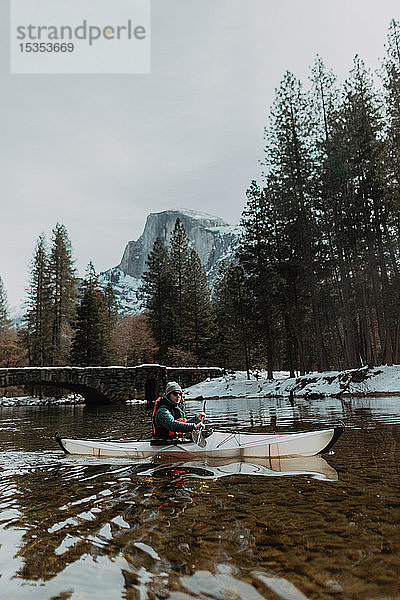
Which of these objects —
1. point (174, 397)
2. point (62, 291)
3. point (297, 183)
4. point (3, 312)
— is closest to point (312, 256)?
point (297, 183)

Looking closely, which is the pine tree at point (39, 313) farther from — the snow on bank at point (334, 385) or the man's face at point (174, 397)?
the man's face at point (174, 397)

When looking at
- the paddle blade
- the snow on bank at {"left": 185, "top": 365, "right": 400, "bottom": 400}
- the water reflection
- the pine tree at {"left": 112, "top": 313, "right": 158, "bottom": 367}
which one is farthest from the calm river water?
the pine tree at {"left": 112, "top": 313, "right": 158, "bottom": 367}

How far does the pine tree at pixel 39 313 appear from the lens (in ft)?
165

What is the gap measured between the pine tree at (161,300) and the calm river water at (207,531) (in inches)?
1759

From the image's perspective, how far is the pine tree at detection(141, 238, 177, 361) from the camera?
52625 mm

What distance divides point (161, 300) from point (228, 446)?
47.4 meters

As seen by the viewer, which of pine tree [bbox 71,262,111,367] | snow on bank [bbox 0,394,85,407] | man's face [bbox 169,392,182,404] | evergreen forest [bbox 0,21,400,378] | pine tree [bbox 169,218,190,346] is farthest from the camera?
pine tree [bbox 169,218,190,346]

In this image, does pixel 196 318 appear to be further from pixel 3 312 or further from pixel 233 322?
pixel 3 312

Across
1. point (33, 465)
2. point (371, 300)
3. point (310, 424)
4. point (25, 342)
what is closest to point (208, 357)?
point (25, 342)

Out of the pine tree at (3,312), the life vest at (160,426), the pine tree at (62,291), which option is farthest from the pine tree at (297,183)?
the pine tree at (3,312)

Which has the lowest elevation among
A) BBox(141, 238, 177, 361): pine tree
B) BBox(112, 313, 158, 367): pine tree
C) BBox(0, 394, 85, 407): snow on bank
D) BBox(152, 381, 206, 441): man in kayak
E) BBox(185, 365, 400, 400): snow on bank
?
BBox(0, 394, 85, 407): snow on bank

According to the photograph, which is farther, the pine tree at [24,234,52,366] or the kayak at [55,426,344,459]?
the pine tree at [24,234,52,366]

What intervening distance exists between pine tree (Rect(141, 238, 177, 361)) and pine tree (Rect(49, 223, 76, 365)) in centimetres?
863

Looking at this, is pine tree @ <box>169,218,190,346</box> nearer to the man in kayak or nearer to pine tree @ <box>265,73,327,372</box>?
pine tree @ <box>265,73,327,372</box>
